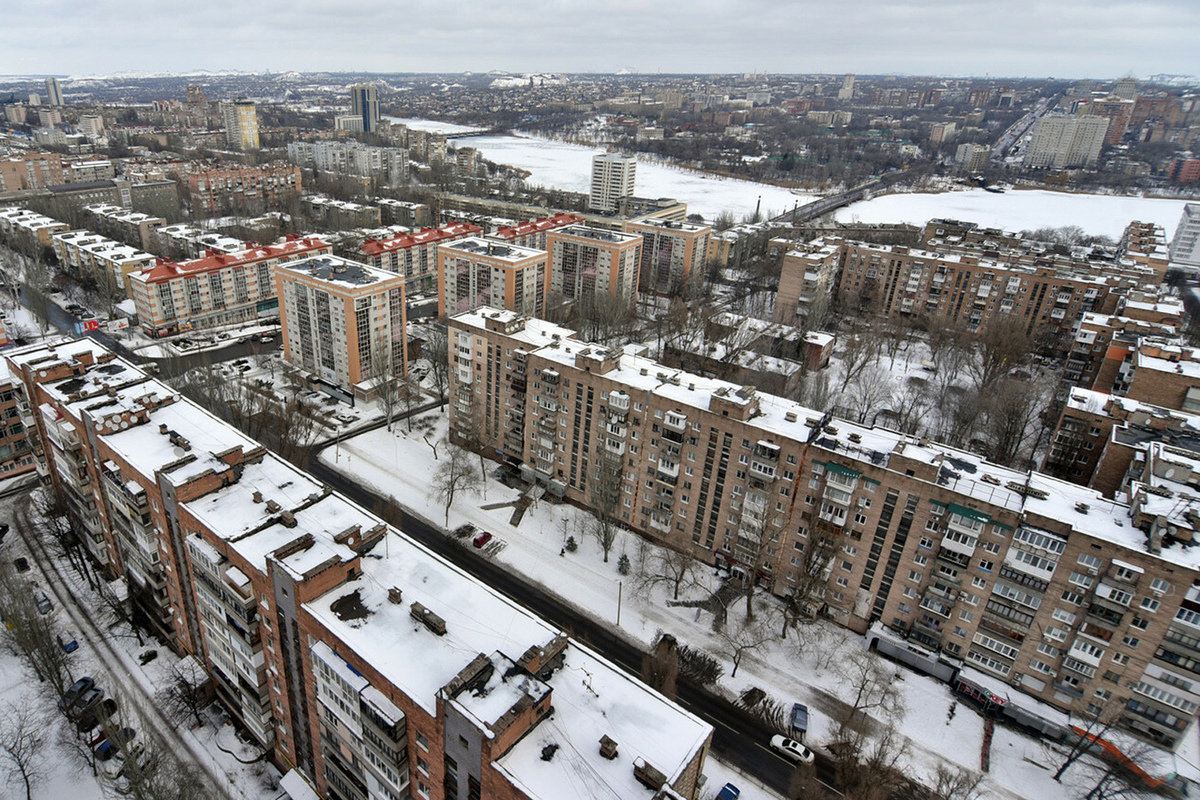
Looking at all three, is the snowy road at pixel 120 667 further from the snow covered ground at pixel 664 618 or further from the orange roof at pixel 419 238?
the orange roof at pixel 419 238

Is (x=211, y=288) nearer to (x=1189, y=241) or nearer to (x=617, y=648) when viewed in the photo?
(x=617, y=648)

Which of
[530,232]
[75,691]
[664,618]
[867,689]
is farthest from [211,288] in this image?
[867,689]

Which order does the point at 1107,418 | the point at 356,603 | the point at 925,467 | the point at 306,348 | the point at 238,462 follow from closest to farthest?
the point at 356,603
the point at 238,462
the point at 925,467
the point at 1107,418
the point at 306,348

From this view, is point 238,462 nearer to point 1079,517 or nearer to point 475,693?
point 475,693

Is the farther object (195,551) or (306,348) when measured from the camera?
(306,348)

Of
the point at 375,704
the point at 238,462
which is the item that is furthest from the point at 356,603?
the point at 238,462

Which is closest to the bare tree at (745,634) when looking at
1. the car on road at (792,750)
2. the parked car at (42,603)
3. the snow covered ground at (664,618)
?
the snow covered ground at (664,618)

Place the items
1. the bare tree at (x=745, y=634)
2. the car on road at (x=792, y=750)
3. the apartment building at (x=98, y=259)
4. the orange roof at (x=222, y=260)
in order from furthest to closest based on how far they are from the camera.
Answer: the apartment building at (x=98, y=259) → the orange roof at (x=222, y=260) → the bare tree at (x=745, y=634) → the car on road at (x=792, y=750)
